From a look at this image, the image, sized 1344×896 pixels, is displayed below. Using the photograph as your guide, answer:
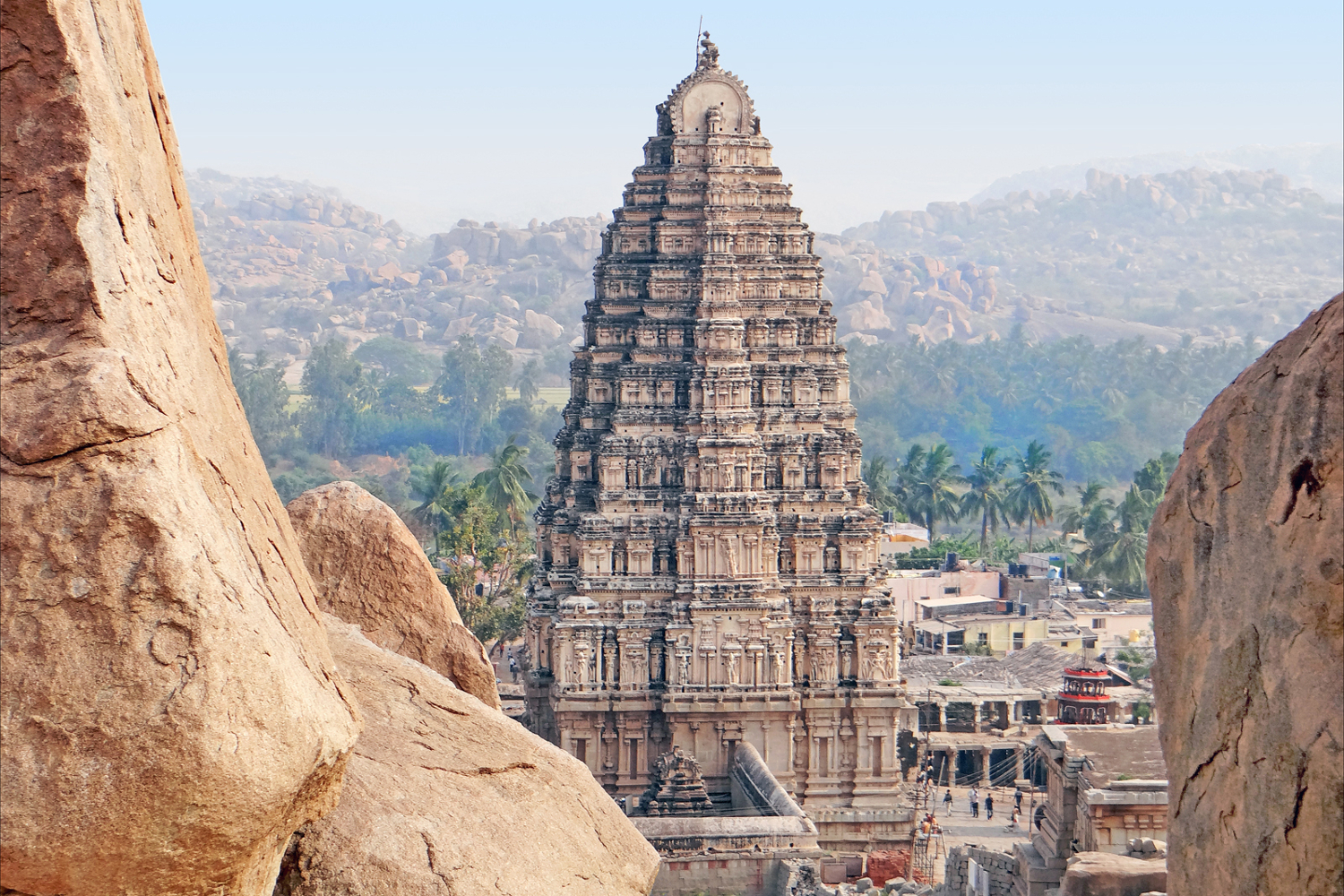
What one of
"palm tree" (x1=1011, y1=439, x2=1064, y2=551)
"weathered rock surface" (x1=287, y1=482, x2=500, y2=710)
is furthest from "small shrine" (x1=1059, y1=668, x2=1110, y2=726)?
"palm tree" (x1=1011, y1=439, x2=1064, y2=551)

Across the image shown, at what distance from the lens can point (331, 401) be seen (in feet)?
366

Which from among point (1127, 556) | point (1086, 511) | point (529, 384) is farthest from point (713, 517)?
point (529, 384)

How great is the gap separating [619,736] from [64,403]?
2774 centimetres

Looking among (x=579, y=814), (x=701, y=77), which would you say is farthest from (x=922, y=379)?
(x=579, y=814)

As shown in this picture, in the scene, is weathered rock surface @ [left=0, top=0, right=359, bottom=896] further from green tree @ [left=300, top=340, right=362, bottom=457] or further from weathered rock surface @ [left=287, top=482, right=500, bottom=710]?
green tree @ [left=300, top=340, right=362, bottom=457]

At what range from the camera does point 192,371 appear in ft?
25.4

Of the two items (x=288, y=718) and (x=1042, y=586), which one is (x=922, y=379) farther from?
(x=288, y=718)

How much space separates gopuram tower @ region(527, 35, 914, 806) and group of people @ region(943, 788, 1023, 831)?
4848 mm

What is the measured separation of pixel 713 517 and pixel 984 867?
10770 millimetres

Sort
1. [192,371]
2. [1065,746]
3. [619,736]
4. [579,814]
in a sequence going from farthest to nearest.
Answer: [619,736]
[1065,746]
[579,814]
[192,371]

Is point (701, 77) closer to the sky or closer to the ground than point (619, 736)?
closer to the sky

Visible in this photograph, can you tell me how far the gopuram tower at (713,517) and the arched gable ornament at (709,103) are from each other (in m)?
0.05

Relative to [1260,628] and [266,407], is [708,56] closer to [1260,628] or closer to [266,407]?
[1260,628]

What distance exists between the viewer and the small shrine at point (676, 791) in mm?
30250
